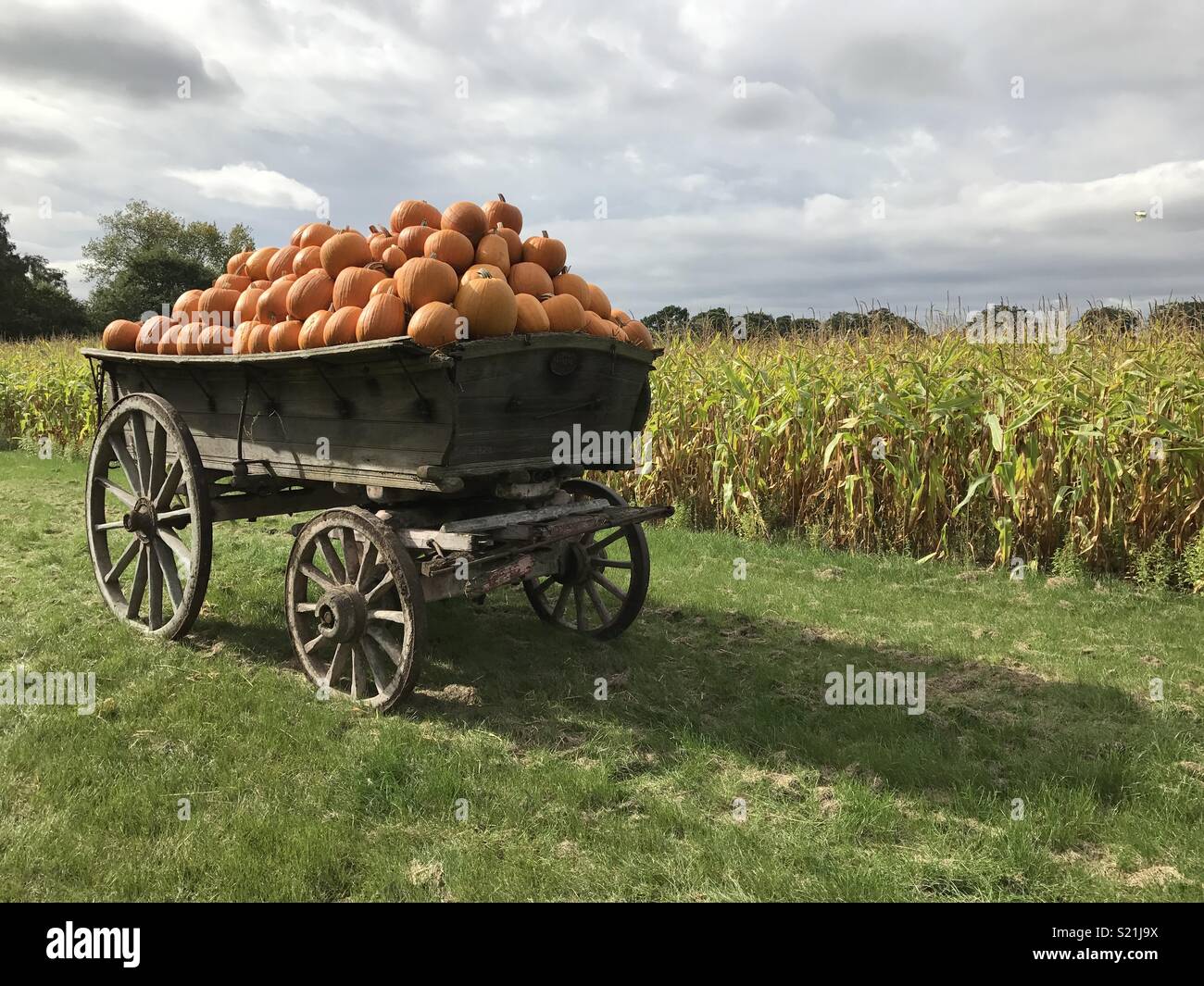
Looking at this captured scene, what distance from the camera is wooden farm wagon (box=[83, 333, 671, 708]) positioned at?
12.7ft

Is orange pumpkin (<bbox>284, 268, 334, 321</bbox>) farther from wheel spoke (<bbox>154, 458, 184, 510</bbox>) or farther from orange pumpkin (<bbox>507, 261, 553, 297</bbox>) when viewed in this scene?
wheel spoke (<bbox>154, 458, 184, 510</bbox>)

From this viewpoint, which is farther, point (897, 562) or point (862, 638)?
point (897, 562)

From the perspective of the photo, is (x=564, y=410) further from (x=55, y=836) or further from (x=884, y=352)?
(x=884, y=352)

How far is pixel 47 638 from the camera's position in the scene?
506 centimetres

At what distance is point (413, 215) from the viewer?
15.4 ft

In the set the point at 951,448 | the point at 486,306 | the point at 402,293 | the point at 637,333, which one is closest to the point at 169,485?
the point at 402,293

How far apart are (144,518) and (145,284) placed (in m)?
40.0

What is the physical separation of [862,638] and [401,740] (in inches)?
123

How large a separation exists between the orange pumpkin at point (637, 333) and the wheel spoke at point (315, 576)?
6.96 ft

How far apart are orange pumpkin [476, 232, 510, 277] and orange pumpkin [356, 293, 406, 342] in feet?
1.91

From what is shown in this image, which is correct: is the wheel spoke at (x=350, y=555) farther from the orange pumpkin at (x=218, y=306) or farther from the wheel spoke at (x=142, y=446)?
the wheel spoke at (x=142, y=446)

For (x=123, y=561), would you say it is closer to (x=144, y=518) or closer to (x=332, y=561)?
(x=144, y=518)

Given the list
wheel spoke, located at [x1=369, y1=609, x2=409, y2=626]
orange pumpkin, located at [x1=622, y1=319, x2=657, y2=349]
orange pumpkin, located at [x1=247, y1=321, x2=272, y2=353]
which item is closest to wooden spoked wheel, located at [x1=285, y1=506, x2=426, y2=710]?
wheel spoke, located at [x1=369, y1=609, x2=409, y2=626]

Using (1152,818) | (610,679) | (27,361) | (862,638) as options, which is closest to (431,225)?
(610,679)
